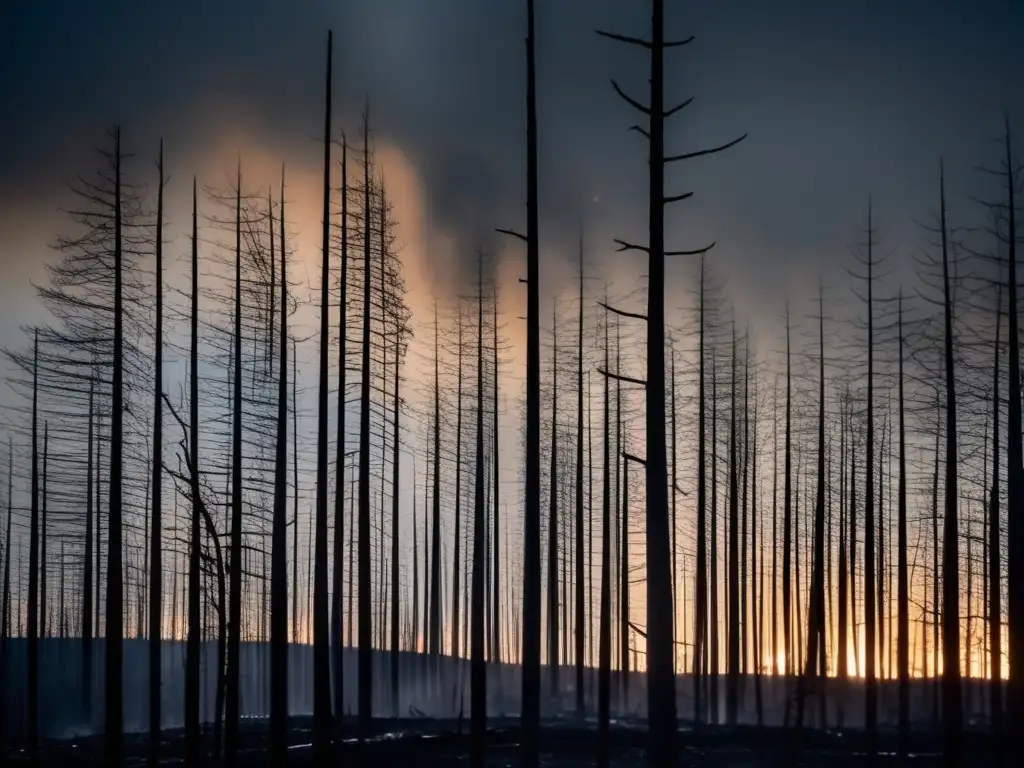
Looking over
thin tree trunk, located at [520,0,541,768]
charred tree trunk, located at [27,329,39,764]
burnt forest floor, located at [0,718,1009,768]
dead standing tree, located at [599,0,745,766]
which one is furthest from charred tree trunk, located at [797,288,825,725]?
charred tree trunk, located at [27,329,39,764]

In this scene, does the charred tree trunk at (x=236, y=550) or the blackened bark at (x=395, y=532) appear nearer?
the charred tree trunk at (x=236, y=550)

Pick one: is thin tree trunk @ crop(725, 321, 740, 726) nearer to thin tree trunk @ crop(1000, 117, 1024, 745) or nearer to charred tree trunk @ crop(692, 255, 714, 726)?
charred tree trunk @ crop(692, 255, 714, 726)

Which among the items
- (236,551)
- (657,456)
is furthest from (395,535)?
(657,456)

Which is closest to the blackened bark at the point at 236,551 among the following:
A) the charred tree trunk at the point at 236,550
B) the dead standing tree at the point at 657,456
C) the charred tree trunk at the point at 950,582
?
the charred tree trunk at the point at 236,550

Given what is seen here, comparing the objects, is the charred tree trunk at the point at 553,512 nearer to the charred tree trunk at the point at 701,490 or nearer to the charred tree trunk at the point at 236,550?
the charred tree trunk at the point at 701,490

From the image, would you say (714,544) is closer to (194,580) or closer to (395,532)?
(395,532)

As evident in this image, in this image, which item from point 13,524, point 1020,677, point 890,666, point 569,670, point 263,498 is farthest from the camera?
point 569,670

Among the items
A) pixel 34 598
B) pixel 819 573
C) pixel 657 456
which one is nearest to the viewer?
pixel 657 456

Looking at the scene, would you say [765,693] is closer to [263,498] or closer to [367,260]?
[263,498]

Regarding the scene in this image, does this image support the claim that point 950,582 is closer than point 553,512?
Yes

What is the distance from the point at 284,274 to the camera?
23391mm

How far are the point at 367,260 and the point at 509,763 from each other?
36.1 ft

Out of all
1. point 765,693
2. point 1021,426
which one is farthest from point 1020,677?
point 765,693

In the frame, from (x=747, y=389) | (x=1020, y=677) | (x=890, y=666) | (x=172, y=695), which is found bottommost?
(x=172, y=695)
